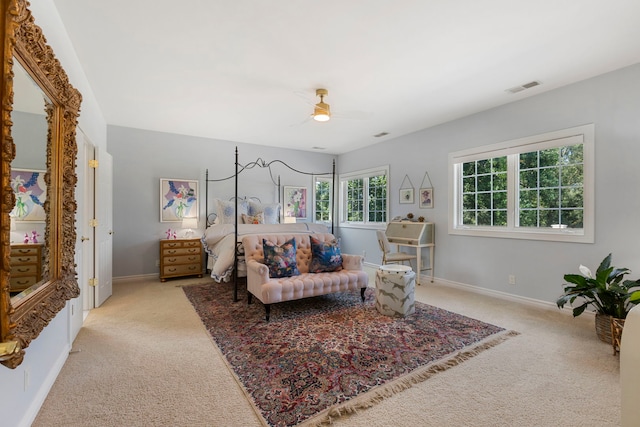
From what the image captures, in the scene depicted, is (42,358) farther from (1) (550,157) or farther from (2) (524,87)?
(1) (550,157)

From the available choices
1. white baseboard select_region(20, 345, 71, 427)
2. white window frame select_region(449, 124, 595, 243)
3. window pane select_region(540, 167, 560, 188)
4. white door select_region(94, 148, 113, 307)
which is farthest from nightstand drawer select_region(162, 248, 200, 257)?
window pane select_region(540, 167, 560, 188)

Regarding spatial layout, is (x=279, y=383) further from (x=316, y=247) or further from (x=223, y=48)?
(x=223, y=48)

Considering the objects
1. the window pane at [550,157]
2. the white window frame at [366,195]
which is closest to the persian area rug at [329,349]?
the window pane at [550,157]

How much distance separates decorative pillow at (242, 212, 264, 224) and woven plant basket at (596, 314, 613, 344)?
4.90m

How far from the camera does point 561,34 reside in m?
2.39

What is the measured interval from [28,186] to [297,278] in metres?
2.37

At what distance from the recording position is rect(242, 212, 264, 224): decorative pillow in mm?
5625

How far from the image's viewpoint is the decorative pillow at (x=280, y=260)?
3361 mm

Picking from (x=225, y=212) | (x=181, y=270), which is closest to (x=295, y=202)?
(x=225, y=212)

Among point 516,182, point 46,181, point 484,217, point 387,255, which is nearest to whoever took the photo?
point 46,181

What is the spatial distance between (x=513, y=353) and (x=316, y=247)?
2.21 m

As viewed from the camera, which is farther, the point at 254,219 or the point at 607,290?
the point at 254,219

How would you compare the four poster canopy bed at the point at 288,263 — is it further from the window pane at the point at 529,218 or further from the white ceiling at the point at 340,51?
the window pane at the point at 529,218

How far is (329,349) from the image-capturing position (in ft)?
8.10
